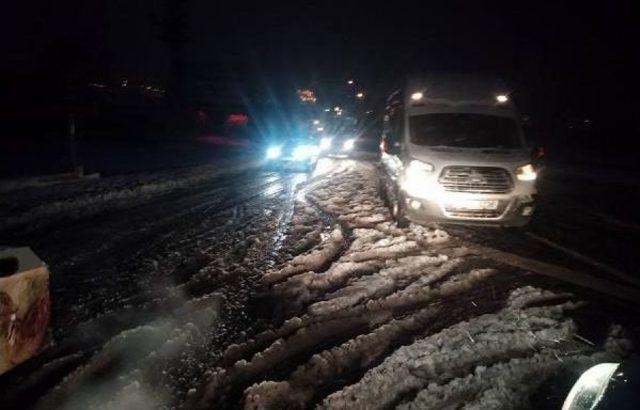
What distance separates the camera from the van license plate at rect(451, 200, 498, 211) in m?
8.04

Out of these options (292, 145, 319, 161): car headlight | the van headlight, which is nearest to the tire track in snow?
the van headlight

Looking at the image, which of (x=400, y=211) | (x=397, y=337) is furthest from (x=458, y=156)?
(x=397, y=337)

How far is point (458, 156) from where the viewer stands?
26.8 ft

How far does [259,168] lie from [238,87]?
28640 mm

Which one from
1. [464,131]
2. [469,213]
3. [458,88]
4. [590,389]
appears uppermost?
[458,88]

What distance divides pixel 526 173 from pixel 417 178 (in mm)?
1775

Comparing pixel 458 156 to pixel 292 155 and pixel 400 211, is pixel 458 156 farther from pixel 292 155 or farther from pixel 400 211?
pixel 292 155

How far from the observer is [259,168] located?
62.4 ft

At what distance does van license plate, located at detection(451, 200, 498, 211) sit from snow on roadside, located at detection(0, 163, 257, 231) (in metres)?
6.96

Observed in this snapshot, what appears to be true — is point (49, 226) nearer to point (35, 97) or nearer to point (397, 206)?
point (397, 206)

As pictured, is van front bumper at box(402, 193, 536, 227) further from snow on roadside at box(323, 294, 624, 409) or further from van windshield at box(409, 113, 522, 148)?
snow on roadside at box(323, 294, 624, 409)

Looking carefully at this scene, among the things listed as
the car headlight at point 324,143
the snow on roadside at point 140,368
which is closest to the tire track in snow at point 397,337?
the snow on roadside at point 140,368

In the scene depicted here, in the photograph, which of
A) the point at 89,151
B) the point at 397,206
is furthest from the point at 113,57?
the point at 397,206

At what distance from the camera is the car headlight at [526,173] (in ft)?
26.8
